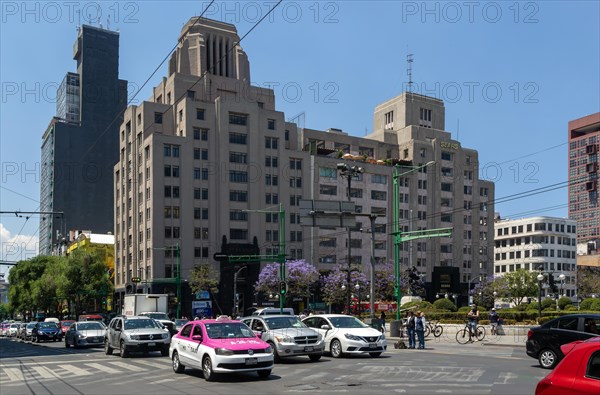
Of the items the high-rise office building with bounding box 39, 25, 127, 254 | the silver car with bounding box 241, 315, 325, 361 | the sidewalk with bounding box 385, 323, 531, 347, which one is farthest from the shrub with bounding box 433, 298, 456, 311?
the high-rise office building with bounding box 39, 25, 127, 254

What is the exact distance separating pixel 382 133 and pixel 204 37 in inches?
1345

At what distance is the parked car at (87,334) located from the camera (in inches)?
1339

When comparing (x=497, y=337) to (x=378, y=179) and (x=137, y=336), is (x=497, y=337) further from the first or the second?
(x=378, y=179)

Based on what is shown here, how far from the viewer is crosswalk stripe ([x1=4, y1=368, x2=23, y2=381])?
18672 millimetres

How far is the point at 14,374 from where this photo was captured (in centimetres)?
1998

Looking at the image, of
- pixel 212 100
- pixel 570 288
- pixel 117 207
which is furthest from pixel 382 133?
pixel 570 288

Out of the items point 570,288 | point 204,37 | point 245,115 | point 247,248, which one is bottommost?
point 570,288

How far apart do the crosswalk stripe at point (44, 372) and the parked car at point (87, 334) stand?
462 inches

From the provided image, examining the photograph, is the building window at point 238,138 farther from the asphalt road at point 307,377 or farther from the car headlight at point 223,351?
the car headlight at point 223,351

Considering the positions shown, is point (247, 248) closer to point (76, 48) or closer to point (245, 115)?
point (245, 115)

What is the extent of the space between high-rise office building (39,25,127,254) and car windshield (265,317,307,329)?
141777 millimetres

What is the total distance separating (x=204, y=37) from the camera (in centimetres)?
9719

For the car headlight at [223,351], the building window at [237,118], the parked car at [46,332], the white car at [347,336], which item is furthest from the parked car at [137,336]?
the building window at [237,118]

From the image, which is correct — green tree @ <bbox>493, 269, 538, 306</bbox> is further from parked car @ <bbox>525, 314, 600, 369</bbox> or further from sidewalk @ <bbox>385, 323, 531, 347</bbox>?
parked car @ <bbox>525, 314, 600, 369</bbox>
